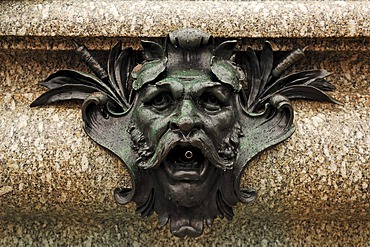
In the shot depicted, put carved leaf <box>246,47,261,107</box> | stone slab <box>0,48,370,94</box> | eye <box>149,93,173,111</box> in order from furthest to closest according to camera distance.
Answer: stone slab <box>0,48,370,94</box>
carved leaf <box>246,47,261,107</box>
eye <box>149,93,173,111</box>

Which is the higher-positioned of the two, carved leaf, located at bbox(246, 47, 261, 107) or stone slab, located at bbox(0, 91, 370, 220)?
carved leaf, located at bbox(246, 47, 261, 107)

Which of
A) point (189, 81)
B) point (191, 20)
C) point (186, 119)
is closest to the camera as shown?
point (186, 119)

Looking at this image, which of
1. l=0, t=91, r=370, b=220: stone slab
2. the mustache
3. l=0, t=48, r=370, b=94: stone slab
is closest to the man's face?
the mustache

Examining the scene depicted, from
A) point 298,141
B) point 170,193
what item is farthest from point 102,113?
point 298,141

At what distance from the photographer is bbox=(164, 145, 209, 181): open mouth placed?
1.47 metres

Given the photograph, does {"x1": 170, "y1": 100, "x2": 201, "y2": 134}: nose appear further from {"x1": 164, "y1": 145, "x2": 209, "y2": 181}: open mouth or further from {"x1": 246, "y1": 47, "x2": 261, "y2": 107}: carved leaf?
{"x1": 246, "y1": 47, "x2": 261, "y2": 107}: carved leaf

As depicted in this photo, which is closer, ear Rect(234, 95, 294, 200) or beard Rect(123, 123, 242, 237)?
beard Rect(123, 123, 242, 237)

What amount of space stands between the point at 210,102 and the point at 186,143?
6.1 inches

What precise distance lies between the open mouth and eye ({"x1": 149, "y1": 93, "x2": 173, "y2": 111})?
0.39 feet

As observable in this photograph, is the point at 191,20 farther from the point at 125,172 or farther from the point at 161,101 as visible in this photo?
the point at 125,172

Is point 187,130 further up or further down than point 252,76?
further down

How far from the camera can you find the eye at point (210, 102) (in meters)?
1.52

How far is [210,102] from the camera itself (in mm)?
1525

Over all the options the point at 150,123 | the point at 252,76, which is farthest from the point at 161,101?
the point at 252,76
